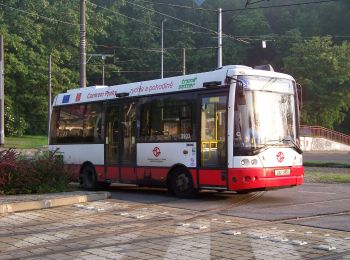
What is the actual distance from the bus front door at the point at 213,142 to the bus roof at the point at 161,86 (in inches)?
20.1

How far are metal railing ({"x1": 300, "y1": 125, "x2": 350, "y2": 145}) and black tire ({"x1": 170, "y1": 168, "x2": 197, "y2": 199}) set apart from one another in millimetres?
37103

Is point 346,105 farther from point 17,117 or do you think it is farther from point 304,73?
point 17,117

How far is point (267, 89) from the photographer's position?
13719 mm

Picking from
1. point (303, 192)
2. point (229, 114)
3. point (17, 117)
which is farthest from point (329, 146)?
point (229, 114)

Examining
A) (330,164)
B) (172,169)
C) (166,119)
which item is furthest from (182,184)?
(330,164)

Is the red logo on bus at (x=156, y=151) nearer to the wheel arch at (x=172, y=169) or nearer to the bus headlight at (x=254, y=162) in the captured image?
the wheel arch at (x=172, y=169)

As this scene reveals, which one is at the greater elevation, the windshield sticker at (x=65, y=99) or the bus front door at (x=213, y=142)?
the windshield sticker at (x=65, y=99)

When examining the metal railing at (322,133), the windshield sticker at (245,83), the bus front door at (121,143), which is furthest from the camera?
the metal railing at (322,133)

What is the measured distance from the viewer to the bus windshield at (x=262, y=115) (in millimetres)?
13125

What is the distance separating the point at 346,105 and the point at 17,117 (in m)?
33.4

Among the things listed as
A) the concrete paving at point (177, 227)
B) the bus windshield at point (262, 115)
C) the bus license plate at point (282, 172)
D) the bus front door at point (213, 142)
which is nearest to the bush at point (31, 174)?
the concrete paving at point (177, 227)

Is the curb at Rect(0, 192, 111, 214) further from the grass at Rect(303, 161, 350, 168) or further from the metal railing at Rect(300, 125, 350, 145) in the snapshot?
the metal railing at Rect(300, 125, 350, 145)

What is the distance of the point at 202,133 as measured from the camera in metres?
14.0

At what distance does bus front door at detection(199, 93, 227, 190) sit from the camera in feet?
43.7
